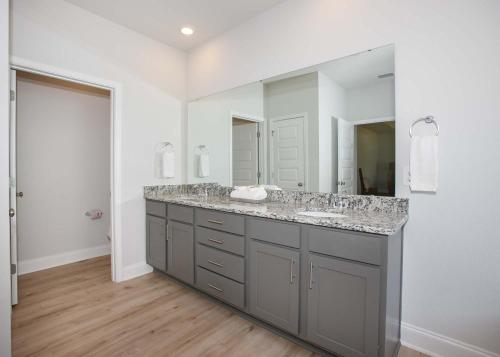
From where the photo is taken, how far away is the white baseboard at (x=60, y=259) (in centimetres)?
299

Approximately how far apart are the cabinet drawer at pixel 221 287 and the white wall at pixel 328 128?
101cm

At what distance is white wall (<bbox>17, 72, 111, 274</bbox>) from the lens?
301cm

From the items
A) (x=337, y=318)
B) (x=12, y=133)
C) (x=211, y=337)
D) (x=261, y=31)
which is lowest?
(x=211, y=337)

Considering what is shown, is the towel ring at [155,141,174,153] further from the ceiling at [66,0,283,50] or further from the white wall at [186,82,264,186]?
the ceiling at [66,0,283,50]

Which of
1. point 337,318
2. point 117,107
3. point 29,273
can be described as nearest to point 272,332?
point 337,318

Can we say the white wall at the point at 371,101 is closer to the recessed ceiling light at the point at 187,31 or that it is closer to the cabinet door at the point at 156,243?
the recessed ceiling light at the point at 187,31

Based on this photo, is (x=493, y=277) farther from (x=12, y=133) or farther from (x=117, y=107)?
(x=12, y=133)

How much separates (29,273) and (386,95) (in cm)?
390

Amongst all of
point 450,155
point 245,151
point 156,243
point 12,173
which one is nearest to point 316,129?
point 245,151

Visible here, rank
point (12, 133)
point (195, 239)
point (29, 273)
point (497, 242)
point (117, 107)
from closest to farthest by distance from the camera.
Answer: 1. point (497, 242)
2. point (12, 133)
3. point (195, 239)
4. point (117, 107)
5. point (29, 273)

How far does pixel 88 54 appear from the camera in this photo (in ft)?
8.34

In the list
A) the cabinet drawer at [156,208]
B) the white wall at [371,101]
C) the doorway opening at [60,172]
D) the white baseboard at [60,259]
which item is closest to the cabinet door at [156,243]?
the cabinet drawer at [156,208]

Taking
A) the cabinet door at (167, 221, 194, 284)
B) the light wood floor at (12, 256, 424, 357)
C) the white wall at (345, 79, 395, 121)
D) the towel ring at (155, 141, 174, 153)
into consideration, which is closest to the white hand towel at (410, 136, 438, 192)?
the white wall at (345, 79, 395, 121)

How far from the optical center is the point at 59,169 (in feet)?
10.7
